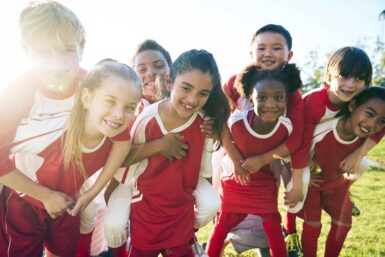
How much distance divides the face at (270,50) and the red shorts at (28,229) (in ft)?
6.47

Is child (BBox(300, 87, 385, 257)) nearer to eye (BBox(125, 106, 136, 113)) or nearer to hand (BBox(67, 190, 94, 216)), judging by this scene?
eye (BBox(125, 106, 136, 113))

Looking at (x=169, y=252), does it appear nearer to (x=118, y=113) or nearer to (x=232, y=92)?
Answer: (x=118, y=113)

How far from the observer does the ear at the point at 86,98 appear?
1965mm

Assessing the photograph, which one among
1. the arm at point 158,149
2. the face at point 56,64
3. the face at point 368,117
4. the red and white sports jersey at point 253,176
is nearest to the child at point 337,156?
the face at point 368,117

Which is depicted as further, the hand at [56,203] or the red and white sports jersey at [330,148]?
the red and white sports jersey at [330,148]

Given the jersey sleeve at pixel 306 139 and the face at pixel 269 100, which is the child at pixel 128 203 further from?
the jersey sleeve at pixel 306 139

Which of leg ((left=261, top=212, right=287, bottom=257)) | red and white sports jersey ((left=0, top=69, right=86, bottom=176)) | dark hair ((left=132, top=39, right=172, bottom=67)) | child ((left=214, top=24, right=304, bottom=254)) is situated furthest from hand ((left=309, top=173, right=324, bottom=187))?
red and white sports jersey ((left=0, top=69, right=86, bottom=176))

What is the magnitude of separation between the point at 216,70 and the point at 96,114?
2.70 ft

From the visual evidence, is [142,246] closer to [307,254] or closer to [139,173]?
[139,173]

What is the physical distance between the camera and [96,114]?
1.95 metres

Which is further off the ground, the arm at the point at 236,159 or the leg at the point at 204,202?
the arm at the point at 236,159

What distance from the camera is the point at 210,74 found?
2.22m

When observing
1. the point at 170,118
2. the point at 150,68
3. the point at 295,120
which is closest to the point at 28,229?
the point at 170,118

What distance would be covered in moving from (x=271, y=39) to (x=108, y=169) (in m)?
1.84
